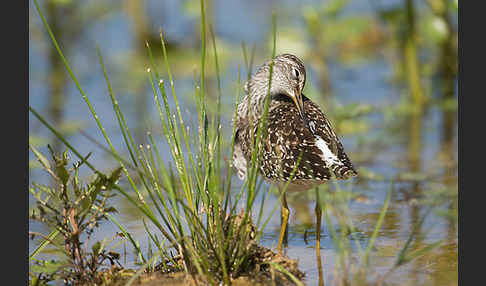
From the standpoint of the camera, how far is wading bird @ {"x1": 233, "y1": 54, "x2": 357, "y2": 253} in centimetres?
494

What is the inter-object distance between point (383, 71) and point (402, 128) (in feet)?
7.98

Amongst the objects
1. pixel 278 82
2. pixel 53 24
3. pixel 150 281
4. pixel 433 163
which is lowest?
pixel 150 281

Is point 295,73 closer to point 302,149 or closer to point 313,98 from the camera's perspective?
point 302,149

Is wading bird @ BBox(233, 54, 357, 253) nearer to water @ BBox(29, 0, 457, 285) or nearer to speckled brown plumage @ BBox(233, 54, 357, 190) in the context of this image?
speckled brown plumage @ BBox(233, 54, 357, 190)

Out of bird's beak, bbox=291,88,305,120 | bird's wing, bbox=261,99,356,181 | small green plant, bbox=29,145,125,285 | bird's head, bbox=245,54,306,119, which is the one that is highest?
bird's head, bbox=245,54,306,119

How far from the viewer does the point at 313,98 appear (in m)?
A: 7.76

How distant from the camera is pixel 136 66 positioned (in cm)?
1078

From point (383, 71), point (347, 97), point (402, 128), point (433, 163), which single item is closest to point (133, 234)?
point (433, 163)

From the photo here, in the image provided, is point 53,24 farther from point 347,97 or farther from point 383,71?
point 383,71

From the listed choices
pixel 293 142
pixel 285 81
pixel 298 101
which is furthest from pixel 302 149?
pixel 285 81

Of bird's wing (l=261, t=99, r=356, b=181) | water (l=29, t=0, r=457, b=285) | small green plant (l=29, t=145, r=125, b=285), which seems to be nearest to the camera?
small green plant (l=29, t=145, r=125, b=285)

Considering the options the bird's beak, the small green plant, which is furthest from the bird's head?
the small green plant

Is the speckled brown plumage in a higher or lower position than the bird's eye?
lower

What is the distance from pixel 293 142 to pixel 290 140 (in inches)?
1.3
